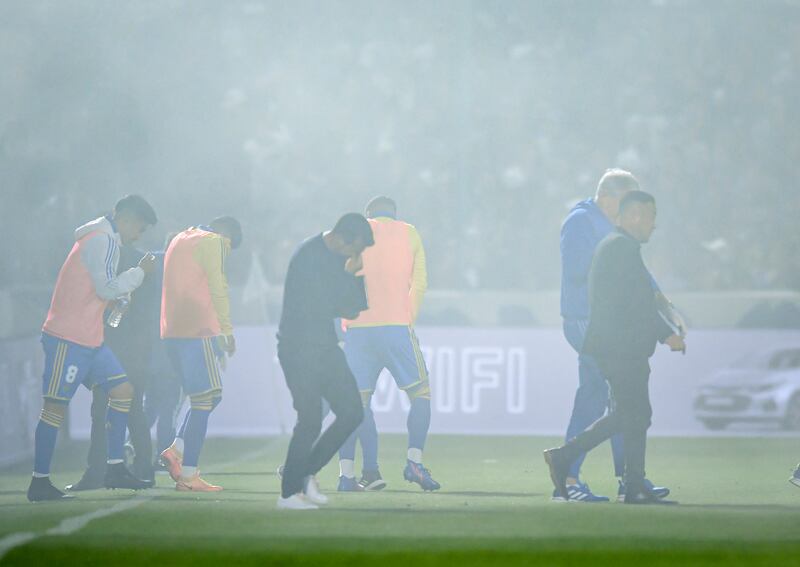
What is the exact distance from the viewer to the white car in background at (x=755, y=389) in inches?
599

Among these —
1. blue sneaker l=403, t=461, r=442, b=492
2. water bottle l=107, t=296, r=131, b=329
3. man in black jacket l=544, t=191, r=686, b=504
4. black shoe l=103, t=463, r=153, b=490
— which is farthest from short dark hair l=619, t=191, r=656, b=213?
black shoe l=103, t=463, r=153, b=490

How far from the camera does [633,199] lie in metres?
8.26

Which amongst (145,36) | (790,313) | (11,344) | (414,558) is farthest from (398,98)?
(414,558)

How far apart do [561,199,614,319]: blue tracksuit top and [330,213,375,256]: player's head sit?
4.49 ft

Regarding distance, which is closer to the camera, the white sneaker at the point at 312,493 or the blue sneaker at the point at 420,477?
the white sneaker at the point at 312,493

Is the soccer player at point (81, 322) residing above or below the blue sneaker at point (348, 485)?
above

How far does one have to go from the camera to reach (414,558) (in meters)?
6.04

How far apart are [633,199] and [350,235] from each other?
1519 millimetres

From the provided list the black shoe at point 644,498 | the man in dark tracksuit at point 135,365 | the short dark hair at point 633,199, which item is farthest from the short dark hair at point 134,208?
the black shoe at point 644,498

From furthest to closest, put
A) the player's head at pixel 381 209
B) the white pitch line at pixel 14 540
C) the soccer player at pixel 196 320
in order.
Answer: the player's head at pixel 381 209 → the soccer player at pixel 196 320 → the white pitch line at pixel 14 540

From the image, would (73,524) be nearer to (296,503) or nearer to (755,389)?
(296,503)

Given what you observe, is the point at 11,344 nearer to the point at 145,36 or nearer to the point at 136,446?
the point at 136,446

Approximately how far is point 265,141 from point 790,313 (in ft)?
33.4

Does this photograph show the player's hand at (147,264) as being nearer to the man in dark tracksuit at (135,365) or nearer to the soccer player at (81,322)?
the soccer player at (81,322)
